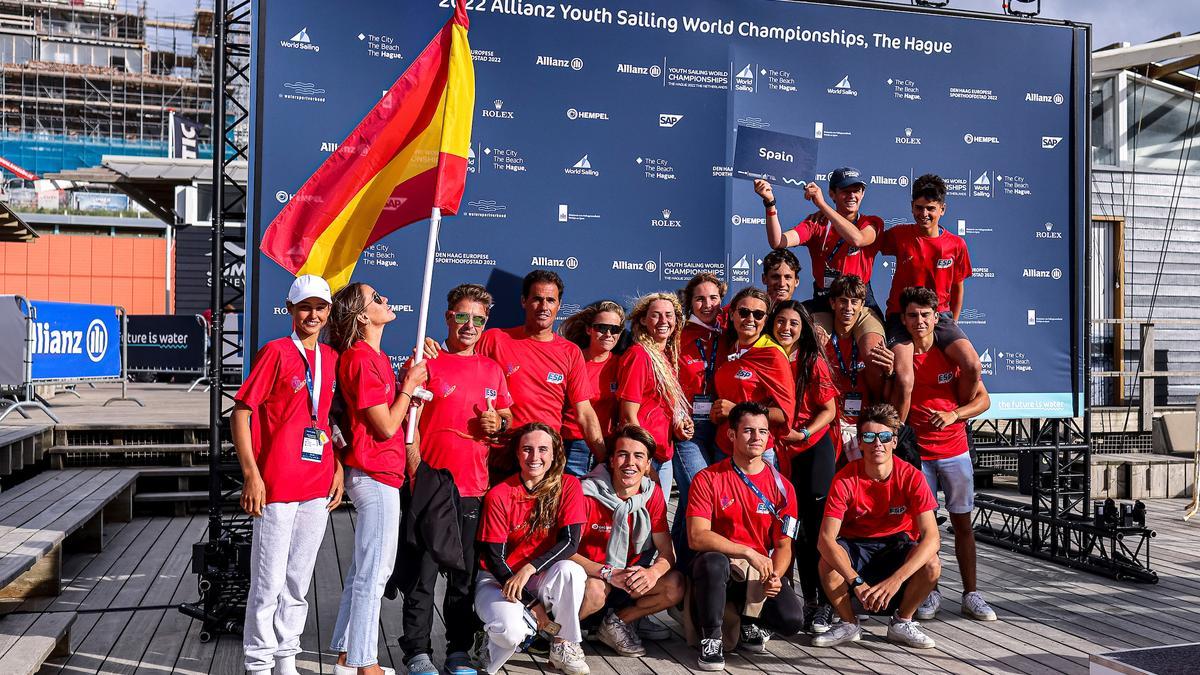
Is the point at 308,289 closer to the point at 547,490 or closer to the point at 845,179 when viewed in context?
the point at 547,490

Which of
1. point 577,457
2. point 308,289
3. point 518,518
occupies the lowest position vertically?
point 518,518

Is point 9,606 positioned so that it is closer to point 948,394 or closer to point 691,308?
point 691,308

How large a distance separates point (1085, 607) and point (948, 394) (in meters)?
1.64

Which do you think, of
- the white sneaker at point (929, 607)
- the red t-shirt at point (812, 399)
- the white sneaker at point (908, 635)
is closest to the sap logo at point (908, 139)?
the red t-shirt at point (812, 399)

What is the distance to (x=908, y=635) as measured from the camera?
512 centimetres

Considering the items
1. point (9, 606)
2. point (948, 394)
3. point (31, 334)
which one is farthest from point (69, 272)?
point (948, 394)

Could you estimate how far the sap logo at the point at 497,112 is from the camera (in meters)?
6.49

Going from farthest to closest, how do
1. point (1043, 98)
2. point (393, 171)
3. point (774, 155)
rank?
point (1043, 98) → point (774, 155) → point (393, 171)

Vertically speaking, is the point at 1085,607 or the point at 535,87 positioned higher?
the point at 535,87

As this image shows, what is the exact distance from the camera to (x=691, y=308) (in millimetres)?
5684

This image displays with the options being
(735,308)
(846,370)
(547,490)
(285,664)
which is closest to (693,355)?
(735,308)

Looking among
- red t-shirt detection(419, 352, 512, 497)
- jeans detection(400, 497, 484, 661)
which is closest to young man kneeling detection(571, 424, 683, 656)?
jeans detection(400, 497, 484, 661)

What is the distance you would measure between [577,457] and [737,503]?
2.83ft

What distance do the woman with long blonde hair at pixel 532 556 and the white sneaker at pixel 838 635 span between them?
50.7 inches
